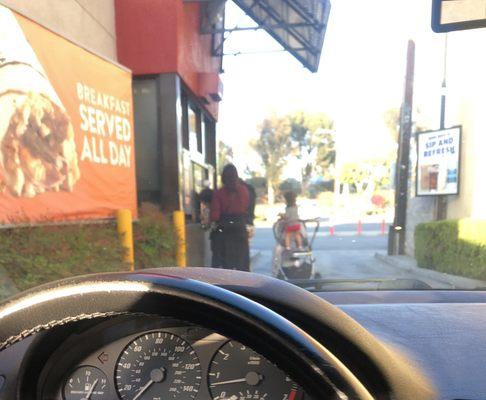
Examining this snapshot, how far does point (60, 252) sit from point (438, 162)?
8319 mm

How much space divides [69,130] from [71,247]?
4.07 feet

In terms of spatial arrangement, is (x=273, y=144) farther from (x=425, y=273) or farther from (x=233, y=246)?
(x=233, y=246)

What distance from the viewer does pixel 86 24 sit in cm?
638

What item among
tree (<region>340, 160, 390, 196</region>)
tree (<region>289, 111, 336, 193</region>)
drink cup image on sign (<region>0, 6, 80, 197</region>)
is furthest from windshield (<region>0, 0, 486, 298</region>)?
tree (<region>289, 111, 336, 193</region>)

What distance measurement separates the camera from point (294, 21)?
9.11m

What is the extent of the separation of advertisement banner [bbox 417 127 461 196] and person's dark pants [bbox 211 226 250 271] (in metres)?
5.23

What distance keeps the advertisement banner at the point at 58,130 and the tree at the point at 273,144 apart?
37.1 m

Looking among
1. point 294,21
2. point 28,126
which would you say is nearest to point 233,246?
point 28,126

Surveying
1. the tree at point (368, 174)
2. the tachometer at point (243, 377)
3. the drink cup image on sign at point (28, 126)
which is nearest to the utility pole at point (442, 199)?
the drink cup image on sign at point (28, 126)

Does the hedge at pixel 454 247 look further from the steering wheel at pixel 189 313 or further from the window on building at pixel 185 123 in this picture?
the steering wheel at pixel 189 313

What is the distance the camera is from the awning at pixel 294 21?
27.4ft

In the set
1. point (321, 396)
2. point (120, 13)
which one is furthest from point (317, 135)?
point (321, 396)

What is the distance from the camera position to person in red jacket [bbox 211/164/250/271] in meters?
6.36

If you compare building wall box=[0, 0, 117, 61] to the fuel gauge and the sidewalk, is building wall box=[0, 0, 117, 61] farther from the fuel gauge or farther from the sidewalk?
the sidewalk
